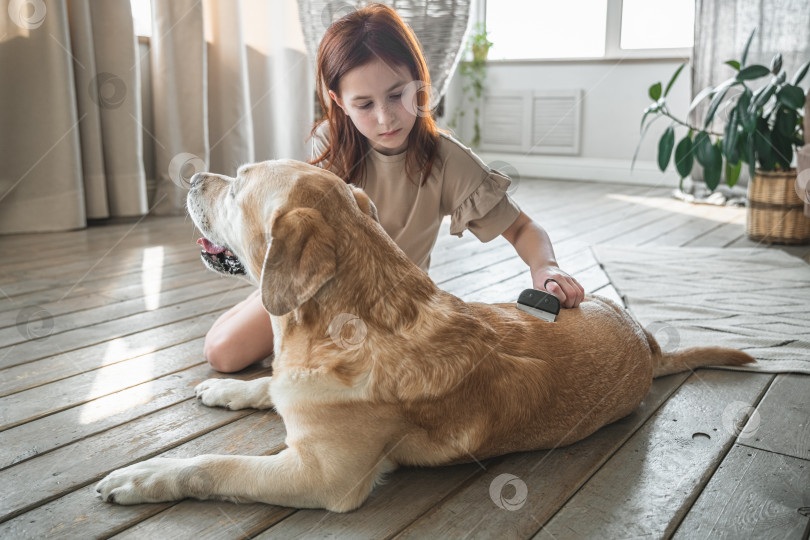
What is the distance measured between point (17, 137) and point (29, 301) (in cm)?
158

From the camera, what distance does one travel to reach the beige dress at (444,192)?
213 cm

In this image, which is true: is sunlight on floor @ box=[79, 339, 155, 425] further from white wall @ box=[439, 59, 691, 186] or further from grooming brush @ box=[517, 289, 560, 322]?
white wall @ box=[439, 59, 691, 186]

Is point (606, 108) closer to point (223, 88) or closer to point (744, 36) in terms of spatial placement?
point (744, 36)

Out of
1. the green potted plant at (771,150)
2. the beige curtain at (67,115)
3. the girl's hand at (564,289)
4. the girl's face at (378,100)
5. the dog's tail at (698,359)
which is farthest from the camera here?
the green potted plant at (771,150)

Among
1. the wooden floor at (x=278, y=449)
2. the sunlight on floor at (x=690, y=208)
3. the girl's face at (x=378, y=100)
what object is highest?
the girl's face at (x=378, y=100)

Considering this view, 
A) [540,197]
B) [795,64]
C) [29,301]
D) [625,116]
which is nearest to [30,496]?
[29,301]

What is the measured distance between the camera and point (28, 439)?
5.31ft

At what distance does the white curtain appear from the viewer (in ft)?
16.9

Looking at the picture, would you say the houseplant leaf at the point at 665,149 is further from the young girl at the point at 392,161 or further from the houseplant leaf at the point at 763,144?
the young girl at the point at 392,161

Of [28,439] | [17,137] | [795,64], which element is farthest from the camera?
[795,64]

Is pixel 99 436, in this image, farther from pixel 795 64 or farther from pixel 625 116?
pixel 625 116

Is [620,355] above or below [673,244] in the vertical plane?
above

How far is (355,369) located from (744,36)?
5311 mm

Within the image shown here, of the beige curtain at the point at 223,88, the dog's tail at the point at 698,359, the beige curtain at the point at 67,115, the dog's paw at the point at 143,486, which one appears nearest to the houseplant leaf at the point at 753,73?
the dog's tail at the point at 698,359
